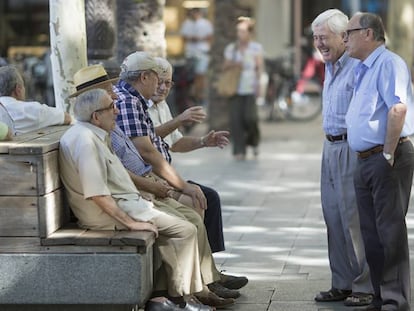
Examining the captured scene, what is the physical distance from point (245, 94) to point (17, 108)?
7867 millimetres

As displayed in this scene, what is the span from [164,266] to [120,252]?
50 centimetres

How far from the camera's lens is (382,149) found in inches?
255

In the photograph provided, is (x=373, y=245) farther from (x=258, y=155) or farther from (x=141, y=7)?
(x=258, y=155)

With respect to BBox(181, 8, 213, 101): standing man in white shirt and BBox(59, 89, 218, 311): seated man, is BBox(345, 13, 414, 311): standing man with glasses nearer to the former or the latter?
BBox(59, 89, 218, 311): seated man

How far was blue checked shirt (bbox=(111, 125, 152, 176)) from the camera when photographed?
266 inches

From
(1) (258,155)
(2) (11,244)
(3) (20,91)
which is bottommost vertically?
(1) (258,155)

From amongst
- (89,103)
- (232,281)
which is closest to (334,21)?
(89,103)

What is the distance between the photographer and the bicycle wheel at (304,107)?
20516mm

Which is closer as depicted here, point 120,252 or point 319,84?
point 120,252

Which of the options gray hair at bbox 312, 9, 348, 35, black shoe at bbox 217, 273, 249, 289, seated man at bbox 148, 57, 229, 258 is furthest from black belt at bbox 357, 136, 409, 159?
black shoe at bbox 217, 273, 249, 289

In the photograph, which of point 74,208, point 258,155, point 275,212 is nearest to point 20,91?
point 74,208

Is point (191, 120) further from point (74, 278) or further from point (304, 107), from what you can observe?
point (304, 107)

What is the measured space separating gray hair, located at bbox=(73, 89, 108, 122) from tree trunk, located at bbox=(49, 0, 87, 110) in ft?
5.47

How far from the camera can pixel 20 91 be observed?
7387 mm
